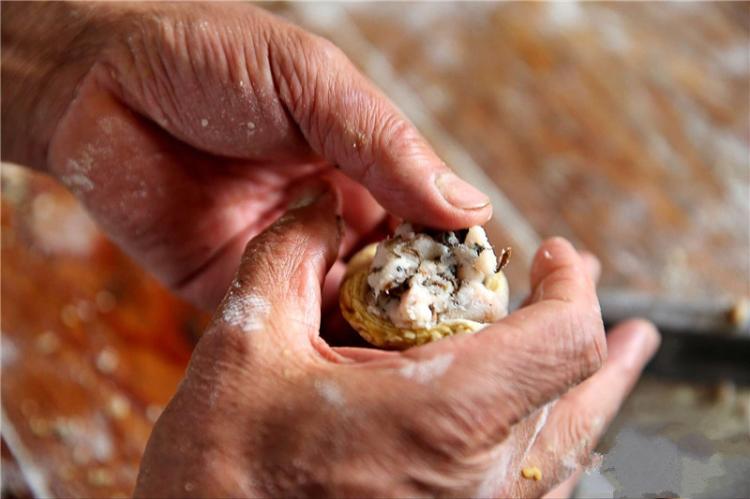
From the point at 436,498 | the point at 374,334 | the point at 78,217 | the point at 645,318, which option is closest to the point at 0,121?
the point at 78,217

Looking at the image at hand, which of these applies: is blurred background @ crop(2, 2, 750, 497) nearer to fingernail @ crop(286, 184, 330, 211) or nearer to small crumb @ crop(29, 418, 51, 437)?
small crumb @ crop(29, 418, 51, 437)

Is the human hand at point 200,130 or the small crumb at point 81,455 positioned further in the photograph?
the small crumb at point 81,455

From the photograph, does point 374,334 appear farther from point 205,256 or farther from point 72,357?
point 72,357

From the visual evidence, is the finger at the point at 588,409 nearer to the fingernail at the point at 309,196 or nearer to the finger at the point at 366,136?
the finger at the point at 366,136

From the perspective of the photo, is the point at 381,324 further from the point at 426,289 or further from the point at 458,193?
the point at 458,193

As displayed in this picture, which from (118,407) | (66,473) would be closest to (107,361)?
(118,407)

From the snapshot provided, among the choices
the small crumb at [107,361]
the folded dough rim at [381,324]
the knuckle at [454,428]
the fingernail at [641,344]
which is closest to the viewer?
the knuckle at [454,428]

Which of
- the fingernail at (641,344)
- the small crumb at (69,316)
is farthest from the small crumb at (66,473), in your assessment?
the fingernail at (641,344)

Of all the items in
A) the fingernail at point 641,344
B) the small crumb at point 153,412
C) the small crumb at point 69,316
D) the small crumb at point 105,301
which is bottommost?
the small crumb at point 69,316
